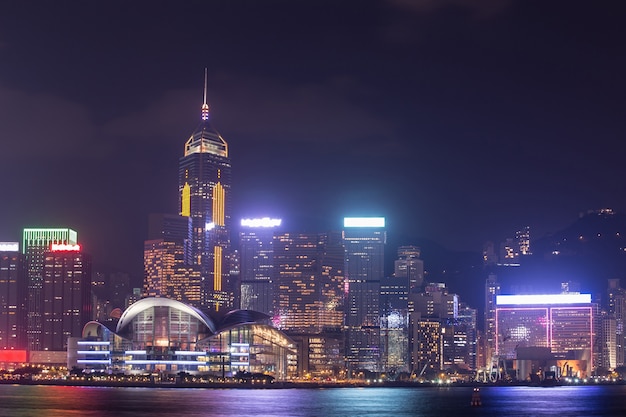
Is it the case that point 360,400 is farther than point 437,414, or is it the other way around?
point 360,400

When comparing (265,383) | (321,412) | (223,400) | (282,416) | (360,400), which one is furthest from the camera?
(265,383)

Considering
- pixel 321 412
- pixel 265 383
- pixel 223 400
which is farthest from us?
pixel 265 383

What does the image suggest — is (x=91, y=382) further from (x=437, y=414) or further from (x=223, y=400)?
(x=437, y=414)

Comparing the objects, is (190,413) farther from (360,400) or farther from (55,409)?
(360,400)

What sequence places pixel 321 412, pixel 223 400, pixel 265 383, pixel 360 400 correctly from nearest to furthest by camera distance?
pixel 321 412 → pixel 223 400 → pixel 360 400 → pixel 265 383

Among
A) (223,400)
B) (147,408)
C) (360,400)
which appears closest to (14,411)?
(147,408)

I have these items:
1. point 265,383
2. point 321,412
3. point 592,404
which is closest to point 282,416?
point 321,412

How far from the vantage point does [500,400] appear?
164 metres

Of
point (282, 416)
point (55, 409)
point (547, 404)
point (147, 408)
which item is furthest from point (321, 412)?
point (547, 404)

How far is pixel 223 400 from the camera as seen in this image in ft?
474

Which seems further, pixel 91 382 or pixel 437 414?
pixel 91 382

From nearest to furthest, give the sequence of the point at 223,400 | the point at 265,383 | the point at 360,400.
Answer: the point at 223,400 → the point at 360,400 → the point at 265,383

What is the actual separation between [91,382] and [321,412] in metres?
83.9

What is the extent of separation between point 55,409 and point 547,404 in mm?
62580
